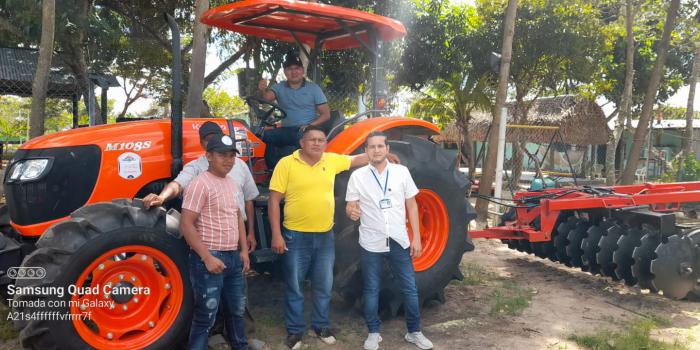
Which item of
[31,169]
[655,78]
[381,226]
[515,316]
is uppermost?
[655,78]

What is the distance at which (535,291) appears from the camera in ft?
17.5

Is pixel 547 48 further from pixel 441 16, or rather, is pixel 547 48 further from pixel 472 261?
pixel 472 261

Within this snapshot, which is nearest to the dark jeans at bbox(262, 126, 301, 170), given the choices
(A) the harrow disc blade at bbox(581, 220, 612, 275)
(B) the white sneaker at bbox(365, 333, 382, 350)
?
(B) the white sneaker at bbox(365, 333, 382, 350)

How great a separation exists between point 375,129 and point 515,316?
1.97 m

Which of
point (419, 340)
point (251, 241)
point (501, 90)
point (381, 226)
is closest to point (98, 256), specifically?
point (251, 241)

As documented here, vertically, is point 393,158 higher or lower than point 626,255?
higher

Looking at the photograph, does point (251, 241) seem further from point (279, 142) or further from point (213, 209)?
point (279, 142)

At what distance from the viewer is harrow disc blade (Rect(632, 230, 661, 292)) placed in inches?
193

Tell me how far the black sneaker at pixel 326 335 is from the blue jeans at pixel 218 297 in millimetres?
625

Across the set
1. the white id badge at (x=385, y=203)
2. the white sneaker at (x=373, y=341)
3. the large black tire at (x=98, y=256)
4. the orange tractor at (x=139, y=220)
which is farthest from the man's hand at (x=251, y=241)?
the white sneaker at (x=373, y=341)

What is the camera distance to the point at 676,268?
4.74 metres

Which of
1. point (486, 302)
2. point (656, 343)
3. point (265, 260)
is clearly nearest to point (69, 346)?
point (265, 260)

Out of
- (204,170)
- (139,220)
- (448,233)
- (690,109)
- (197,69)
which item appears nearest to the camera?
(139,220)

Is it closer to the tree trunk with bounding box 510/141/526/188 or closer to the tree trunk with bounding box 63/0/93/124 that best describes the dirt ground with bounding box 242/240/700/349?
the tree trunk with bounding box 63/0/93/124
